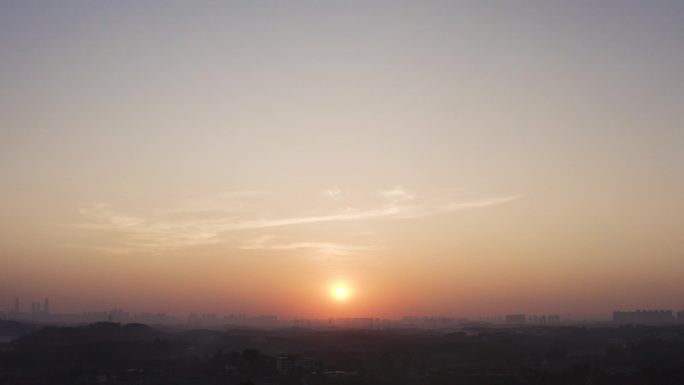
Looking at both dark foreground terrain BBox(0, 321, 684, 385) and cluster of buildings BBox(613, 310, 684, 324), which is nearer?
dark foreground terrain BBox(0, 321, 684, 385)

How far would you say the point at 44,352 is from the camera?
2274 inches

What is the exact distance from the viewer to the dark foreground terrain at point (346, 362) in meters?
40.8

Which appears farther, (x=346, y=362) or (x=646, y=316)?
(x=646, y=316)

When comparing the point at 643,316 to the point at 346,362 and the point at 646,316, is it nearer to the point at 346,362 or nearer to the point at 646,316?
the point at 646,316

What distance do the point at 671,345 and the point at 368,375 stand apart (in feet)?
89.8

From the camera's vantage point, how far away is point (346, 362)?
50125 mm

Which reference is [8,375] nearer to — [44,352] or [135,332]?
[44,352]

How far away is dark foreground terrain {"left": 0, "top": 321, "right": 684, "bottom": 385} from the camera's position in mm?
40844

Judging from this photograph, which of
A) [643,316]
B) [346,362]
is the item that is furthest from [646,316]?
[346,362]

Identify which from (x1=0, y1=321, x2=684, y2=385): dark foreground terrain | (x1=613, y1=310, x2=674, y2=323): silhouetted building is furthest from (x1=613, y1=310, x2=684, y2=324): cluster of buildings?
(x1=0, y1=321, x2=684, y2=385): dark foreground terrain

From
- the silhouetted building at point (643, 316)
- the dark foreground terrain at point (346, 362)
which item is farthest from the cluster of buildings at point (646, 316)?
the dark foreground terrain at point (346, 362)

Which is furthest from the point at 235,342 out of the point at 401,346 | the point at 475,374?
the point at 475,374

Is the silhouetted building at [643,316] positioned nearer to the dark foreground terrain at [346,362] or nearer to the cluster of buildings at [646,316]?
the cluster of buildings at [646,316]

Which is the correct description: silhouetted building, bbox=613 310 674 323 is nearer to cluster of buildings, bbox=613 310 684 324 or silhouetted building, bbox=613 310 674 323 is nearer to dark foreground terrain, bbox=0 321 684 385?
cluster of buildings, bbox=613 310 684 324
